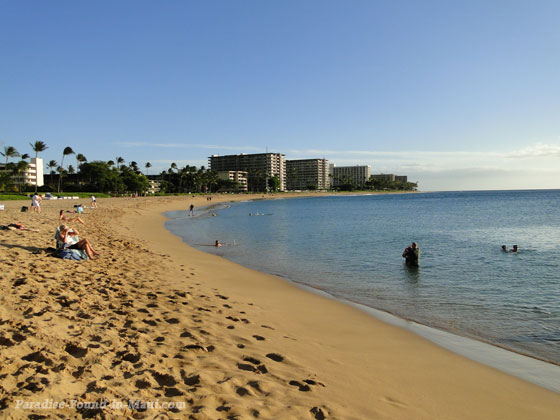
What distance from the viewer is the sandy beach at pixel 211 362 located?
12.5 ft

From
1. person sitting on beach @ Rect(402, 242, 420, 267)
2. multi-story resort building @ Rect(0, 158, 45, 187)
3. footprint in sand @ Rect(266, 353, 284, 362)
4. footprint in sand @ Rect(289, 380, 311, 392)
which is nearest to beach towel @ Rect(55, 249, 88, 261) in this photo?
footprint in sand @ Rect(266, 353, 284, 362)

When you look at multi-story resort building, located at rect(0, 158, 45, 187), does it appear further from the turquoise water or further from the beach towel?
the beach towel

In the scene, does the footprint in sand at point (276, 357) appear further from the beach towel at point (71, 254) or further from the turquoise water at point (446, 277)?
the beach towel at point (71, 254)

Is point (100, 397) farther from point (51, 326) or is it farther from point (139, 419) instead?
point (51, 326)

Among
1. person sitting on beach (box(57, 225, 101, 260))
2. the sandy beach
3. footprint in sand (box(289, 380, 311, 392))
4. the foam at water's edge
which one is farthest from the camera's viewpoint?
person sitting on beach (box(57, 225, 101, 260))

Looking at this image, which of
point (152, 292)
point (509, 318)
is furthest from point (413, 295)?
point (152, 292)

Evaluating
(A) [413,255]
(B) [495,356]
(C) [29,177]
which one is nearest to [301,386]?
(B) [495,356]

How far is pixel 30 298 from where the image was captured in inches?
249

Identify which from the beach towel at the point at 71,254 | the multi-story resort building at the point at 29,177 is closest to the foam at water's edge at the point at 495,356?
the beach towel at the point at 71,254

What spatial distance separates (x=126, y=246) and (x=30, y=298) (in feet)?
32.8

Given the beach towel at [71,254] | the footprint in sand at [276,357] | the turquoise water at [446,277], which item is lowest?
the turquoise water at [446,277]

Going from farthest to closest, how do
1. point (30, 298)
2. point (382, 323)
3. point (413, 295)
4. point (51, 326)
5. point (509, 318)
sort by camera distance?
point (413, 295)
point (509, 318)
point (382, 323)
point (30, 298)
point (51, 326)

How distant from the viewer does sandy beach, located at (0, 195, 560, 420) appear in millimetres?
3814

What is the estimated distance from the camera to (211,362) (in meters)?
4.93
